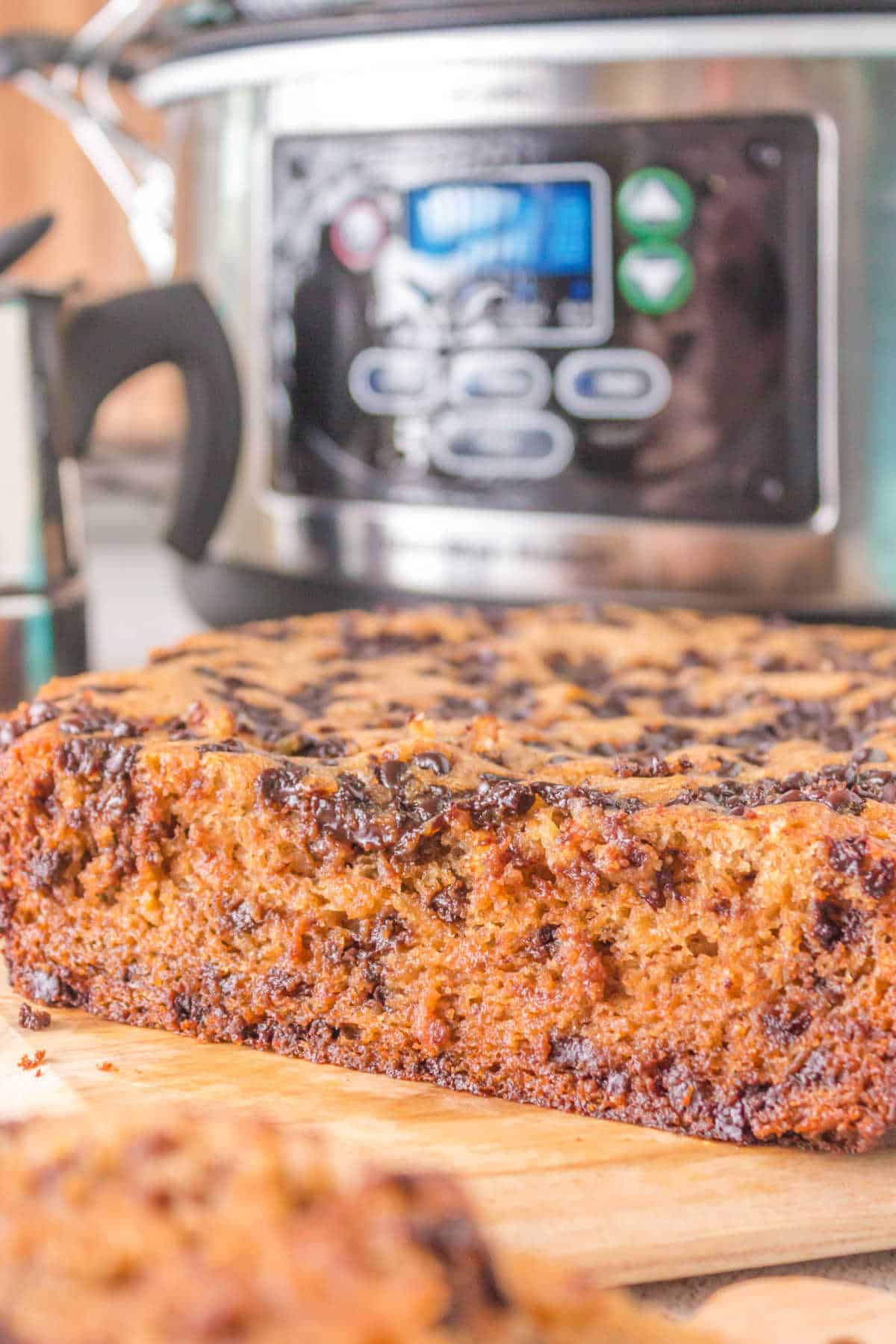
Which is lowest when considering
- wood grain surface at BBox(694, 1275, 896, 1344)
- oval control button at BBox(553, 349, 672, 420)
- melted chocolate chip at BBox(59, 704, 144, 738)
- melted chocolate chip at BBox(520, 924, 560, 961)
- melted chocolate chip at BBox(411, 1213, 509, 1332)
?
wood grain surface at BBox(694, 1275, 896, 1344)

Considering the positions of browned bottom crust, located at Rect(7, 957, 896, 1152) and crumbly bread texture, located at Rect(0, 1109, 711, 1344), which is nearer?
crumbly bread texture, located at Rect(0, 1109, 711, 1344)

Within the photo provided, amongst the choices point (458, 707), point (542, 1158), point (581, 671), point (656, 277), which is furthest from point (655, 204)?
point (542, 1158)

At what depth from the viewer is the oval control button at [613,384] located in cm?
156

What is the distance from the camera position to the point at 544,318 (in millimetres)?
1567

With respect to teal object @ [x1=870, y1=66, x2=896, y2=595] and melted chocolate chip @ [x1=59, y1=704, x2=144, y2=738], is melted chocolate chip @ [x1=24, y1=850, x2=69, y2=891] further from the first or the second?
teal object @ [x1=870, y1=66, x2=896, y2=595]

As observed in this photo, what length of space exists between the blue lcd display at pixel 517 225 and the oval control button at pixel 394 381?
12 centimetres

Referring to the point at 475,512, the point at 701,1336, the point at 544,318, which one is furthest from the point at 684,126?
the point at 701,1336

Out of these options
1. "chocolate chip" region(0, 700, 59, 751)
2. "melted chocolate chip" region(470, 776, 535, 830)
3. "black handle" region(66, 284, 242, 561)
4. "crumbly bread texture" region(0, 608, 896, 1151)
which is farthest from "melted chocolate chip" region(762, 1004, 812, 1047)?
"black handle" region(66, 284, 242, 561)

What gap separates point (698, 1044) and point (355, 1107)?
0.79 feet

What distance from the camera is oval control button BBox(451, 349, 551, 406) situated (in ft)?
5.18

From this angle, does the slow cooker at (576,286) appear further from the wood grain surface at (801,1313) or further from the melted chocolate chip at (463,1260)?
the melted chocolate chip at (463,1260)

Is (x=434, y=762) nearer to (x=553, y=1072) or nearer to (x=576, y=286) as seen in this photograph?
(x=553, y=1072)

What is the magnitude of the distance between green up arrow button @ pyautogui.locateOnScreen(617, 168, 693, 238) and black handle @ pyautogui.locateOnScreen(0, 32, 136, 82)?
770mm

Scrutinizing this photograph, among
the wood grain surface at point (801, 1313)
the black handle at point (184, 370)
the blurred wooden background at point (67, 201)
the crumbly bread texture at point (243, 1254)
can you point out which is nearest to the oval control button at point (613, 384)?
the black handle at point (184, 370)
